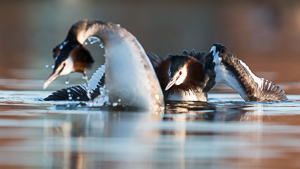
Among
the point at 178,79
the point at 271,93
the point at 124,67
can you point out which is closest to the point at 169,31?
the point at 271,93

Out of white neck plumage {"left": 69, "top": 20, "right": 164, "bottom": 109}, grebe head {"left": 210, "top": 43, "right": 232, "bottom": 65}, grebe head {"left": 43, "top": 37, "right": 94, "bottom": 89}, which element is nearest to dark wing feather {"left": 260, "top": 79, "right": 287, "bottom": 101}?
grebe head {"left": 210, "top": 43, "right": 232, "bottom": 65}

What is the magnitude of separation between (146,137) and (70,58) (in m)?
→ 1.69

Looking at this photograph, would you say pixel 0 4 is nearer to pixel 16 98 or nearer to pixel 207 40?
pixel 207 40

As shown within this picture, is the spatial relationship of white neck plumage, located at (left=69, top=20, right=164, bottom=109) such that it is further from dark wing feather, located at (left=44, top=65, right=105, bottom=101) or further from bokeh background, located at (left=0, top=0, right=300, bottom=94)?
bokeh background, located at (left=0, top=0, right=300, bottom=94)

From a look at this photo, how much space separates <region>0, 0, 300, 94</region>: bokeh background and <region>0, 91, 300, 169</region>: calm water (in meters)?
3.22

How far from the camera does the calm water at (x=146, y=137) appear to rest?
611 cm

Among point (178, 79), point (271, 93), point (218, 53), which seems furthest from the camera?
point (271, 93)

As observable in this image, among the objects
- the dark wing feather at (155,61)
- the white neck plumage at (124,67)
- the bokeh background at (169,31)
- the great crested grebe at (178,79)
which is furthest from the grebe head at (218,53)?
the white neck plumage at (124,67)

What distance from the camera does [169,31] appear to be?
31172 mm

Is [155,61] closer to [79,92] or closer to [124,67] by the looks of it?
[79,92]

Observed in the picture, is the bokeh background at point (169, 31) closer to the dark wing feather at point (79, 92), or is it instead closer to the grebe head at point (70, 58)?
the dark wing feather at point (79, 92)

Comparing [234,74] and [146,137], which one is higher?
[234,74]

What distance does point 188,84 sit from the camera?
11.3 meters

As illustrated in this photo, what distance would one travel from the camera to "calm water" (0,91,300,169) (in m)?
6.11
